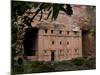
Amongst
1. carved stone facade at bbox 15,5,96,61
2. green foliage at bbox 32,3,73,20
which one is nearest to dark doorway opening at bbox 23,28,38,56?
carved stone facade at bbox 15,5,96,61

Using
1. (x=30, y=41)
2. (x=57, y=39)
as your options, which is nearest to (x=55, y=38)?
(x=57, y=39)

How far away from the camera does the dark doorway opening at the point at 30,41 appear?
231 cm

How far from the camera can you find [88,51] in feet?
8.38

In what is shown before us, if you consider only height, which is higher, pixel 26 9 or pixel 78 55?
pixel 26 9

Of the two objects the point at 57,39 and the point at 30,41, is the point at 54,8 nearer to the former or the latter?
the point at 57,39

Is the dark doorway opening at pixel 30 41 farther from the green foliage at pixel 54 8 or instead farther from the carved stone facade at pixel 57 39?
the green foliage at pixel 54 8

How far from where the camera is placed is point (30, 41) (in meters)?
2.33

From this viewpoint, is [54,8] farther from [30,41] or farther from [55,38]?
[30,41]

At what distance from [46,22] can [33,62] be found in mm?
447

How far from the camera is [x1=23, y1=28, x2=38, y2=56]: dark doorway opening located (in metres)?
2.31

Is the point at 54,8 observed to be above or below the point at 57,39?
above

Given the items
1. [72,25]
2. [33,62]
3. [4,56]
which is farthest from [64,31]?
[4,56]
